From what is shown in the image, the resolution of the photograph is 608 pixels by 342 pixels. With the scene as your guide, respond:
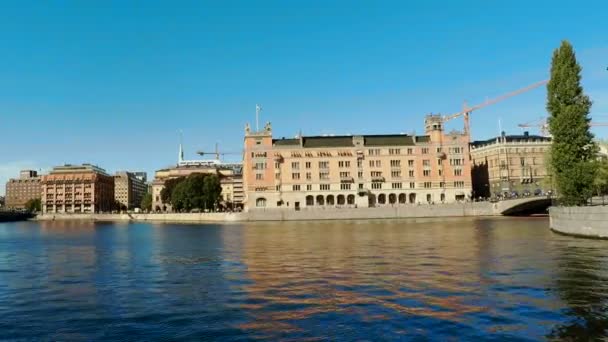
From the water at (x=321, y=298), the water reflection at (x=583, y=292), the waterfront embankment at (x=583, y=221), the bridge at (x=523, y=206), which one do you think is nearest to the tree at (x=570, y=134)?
the waterfront embankment at (x=583, y=221)

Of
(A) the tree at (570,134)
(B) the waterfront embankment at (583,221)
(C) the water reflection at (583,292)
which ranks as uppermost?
(A) the tree at (570,134)

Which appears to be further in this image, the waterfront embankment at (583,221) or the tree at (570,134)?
the tree at (570,134)

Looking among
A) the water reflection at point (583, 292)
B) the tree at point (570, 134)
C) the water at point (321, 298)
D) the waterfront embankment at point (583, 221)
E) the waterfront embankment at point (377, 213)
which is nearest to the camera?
the water reflection at point (583, 292)

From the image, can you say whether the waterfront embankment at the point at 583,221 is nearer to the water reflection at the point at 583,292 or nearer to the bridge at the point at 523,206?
the water reflection at the point at 583,292

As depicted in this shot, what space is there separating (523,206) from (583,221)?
350 ft

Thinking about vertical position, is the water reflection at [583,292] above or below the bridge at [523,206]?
below

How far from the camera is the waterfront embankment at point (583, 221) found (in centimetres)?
5206

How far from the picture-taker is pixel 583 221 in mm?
56062

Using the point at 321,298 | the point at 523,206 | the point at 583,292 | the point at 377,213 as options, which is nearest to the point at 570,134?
the point at 583,292

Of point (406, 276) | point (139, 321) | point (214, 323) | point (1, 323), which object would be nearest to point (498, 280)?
point (406, 276)

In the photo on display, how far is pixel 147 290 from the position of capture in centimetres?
2911

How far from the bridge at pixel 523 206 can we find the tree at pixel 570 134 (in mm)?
93225

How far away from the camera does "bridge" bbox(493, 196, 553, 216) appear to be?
5961 inches

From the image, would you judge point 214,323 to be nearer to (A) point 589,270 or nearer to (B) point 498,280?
(B) point 498,280
